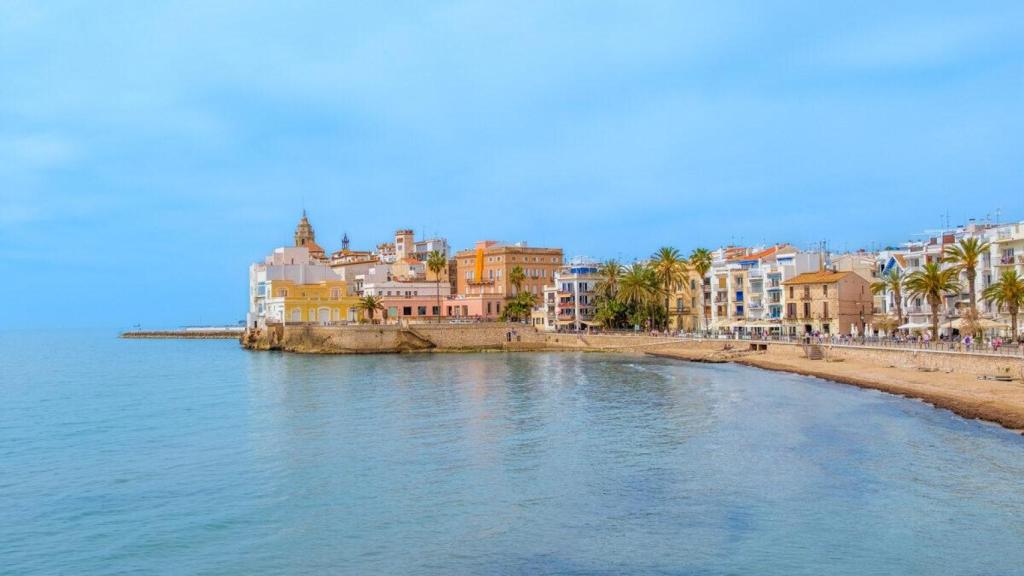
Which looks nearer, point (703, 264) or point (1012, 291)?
point (1012, 291)

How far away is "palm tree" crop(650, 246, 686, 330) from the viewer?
92062mm

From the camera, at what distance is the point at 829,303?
76625 mm

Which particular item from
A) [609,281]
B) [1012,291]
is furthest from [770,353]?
[609,281]

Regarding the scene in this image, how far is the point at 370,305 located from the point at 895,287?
186 feet

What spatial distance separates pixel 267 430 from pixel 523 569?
22502 millimetres

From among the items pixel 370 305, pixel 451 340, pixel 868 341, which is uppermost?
pixel 370 305

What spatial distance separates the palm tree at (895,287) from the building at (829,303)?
8.63 feet

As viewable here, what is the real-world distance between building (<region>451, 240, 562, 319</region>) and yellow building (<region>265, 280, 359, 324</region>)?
14036 millimetres

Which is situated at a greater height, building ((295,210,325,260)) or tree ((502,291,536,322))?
building ((295,210,325,260))

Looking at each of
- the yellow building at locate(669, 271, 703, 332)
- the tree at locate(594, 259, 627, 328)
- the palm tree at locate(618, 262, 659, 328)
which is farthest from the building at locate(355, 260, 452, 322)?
the yellow building at locate(669, 271, 703, 332)

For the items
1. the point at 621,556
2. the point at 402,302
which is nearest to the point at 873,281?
the point at 402,302

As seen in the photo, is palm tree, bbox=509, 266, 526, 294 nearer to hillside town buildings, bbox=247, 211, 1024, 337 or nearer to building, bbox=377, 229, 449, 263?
hillside town buildings, bbox=247, 211, 1024, 337

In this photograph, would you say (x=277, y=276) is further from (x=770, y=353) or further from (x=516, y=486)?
(x=516, y=486)

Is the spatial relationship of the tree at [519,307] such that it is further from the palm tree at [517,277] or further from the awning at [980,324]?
the awning at [980,324]
